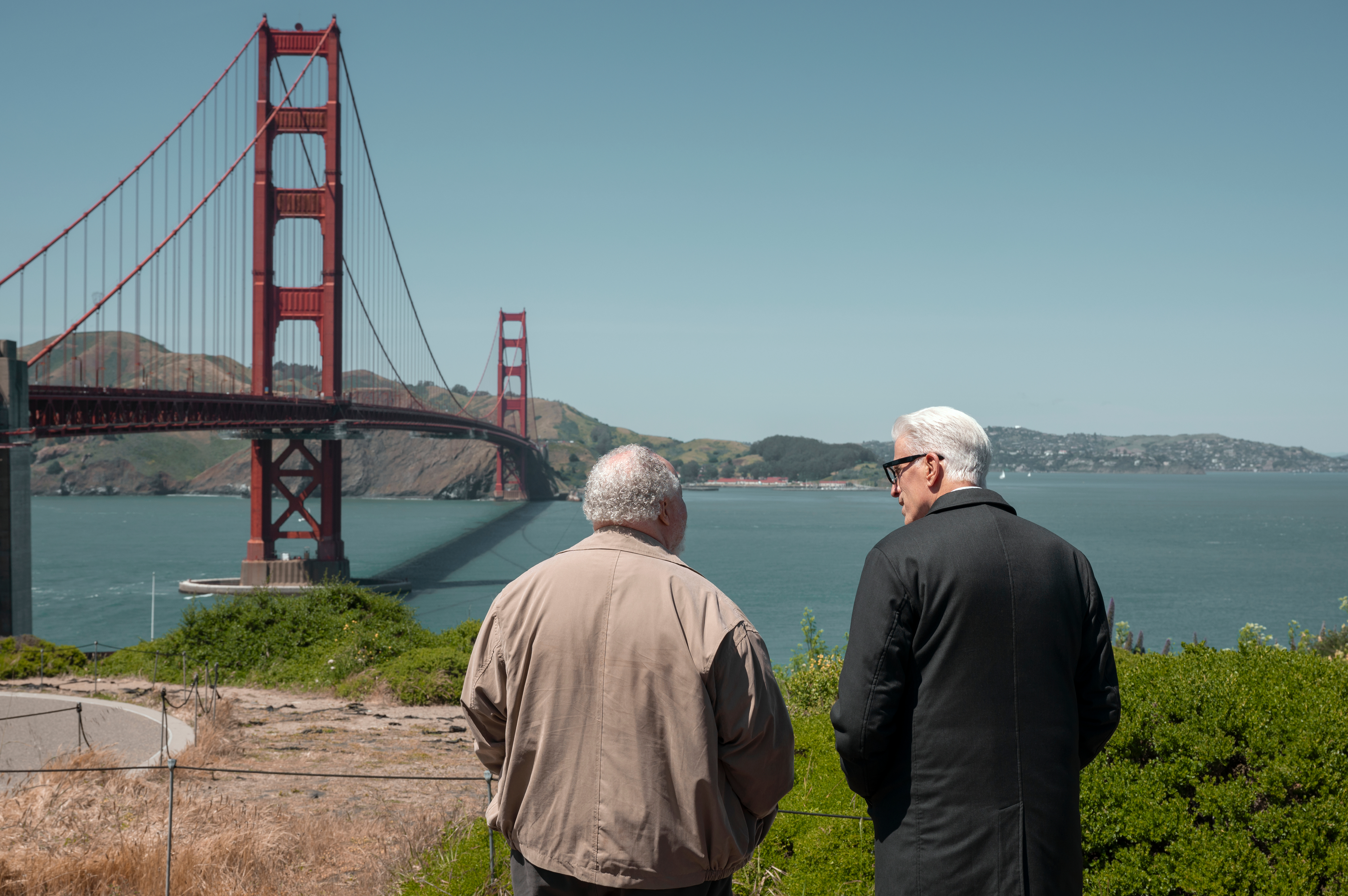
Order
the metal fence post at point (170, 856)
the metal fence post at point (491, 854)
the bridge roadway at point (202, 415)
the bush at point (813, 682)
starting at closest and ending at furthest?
1. the metal fence post at point (491, 854)
2. the metal fence post at point (170, 856)
3. the bush at point (813, 682)
4. the bridge roadway at point (202, 415)

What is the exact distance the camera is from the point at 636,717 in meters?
1.93

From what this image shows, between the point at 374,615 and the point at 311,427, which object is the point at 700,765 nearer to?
the point at 374,615

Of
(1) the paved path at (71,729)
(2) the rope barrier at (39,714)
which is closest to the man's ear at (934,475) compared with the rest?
(1) the paved path at (71,729)

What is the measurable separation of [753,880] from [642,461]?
7.06ft

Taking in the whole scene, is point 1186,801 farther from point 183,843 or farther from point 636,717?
point 183,843

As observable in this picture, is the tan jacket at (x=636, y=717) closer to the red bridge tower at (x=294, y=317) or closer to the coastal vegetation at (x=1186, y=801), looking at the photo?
the coastal vegetation at (x=1186, y=801)

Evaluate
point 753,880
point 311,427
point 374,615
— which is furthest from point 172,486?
point 753,880

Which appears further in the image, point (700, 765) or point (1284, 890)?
point (1284, 890)

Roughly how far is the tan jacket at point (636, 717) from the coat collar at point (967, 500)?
0.49 meters

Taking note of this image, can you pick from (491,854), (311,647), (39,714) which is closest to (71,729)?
(39,714)

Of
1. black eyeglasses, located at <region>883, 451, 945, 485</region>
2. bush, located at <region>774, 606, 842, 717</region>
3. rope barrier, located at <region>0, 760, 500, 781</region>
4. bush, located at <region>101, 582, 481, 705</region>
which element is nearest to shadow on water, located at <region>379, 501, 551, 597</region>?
bush, located at <region>101, 582, 481, 705</region>

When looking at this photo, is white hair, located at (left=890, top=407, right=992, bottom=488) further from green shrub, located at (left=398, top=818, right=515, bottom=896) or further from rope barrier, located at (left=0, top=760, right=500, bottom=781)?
green shrub, located at (left=398, top=818, right=515, bottom=896)

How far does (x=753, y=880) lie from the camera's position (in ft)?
11.7

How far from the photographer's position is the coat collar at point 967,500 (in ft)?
6.75
